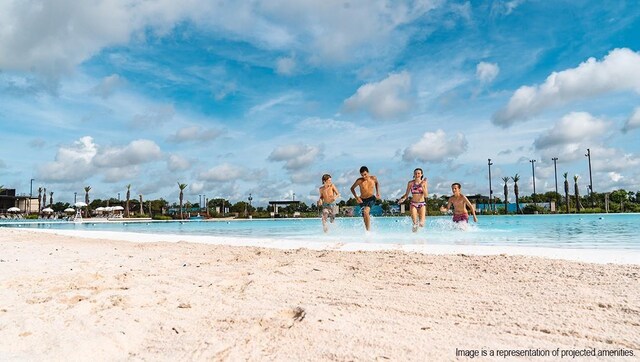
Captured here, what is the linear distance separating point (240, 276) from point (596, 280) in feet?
10.6

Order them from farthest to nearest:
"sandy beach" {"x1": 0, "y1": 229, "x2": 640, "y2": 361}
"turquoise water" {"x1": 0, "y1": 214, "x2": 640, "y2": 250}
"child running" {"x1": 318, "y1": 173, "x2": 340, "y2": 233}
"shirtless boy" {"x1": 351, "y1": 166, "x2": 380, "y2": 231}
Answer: "child running" {"x1": 318, "y1": 173, "x2": 340, "y2": 233}
"shirtless boy" {"x1": 351, "y1": 166, "x2": 380, "y2": 231}
"turquoise water" {"x1": 0, "y1": 214, "x2": 640, "y2": 250}
"sandy beach" {"x1": 0, "y1": 229, "x2": 640, "y2": 361}

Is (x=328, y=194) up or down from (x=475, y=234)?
up

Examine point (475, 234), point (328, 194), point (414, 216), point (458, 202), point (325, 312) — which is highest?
point (328, 194)

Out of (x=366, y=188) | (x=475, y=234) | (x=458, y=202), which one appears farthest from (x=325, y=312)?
(x=458, y=202)

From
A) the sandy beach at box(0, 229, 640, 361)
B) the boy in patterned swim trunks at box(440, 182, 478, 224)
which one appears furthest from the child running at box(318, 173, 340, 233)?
the sandy beach at box(0, 229, 640, 361)

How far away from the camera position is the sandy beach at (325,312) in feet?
6.82

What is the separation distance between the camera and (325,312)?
102 inches

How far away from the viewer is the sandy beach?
208 centimetres

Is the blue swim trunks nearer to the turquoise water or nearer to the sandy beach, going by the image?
the turquoise water

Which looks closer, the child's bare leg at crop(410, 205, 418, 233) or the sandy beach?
the sandy beach

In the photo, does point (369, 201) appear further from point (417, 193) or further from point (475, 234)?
point (475, 234)

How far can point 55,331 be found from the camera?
8.04 ft

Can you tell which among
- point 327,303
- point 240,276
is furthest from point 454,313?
point 240,276

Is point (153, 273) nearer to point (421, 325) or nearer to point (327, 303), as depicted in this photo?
point (327, 303)
